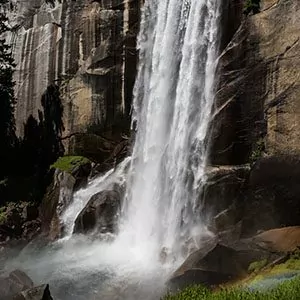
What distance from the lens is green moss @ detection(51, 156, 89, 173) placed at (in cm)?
2914

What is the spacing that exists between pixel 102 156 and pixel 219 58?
10.4 meters

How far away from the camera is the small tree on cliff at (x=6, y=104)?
33031 mm

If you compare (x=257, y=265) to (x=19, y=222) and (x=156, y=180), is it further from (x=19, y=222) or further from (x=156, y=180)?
(x=19, y=222)

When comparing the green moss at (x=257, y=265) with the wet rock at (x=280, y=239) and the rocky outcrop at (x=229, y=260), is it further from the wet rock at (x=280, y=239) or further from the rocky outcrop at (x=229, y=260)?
the wet rock at (x=280, y=239)

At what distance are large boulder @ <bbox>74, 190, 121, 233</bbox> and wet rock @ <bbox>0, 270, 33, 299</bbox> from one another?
244 inches

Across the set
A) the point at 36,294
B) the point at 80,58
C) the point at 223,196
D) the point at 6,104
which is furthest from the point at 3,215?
the point at 36,294

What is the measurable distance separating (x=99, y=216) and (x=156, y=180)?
2.97 meters

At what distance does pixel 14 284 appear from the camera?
17828 mm

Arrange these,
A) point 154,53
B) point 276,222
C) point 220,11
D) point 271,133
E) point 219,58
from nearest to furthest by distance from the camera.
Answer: point 276,222 → point 271,133 → point 219,58 → point 220,11 → point 154,53

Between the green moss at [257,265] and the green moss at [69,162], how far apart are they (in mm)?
14422

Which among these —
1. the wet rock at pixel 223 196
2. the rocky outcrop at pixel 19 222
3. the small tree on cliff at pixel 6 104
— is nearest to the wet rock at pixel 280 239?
the wet rock at pixel 223 196

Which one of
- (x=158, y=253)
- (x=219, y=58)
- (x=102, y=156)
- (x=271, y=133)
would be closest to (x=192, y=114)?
(x=219, y=58)

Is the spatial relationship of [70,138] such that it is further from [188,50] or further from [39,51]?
[188,50]

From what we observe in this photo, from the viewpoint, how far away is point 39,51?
111 feet
